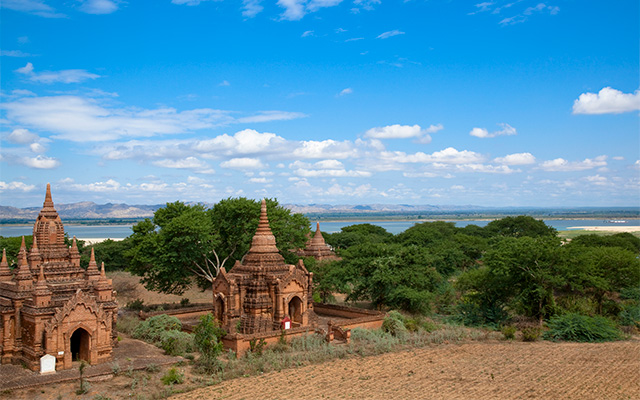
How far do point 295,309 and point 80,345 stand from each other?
10414 millimetres

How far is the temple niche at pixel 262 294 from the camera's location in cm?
2761

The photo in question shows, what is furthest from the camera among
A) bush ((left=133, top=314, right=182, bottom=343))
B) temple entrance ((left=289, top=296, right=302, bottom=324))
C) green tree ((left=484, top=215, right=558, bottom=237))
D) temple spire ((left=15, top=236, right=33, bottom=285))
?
green tree ((left=484, top=215, right=558, bottom=237))

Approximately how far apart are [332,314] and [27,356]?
1737 cm

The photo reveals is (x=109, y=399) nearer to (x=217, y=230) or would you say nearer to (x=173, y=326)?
(x=173, y=326)

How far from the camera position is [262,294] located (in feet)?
91.7

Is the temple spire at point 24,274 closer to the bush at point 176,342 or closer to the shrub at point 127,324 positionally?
the bush at point 176,342

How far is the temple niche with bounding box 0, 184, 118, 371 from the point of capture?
2183cm

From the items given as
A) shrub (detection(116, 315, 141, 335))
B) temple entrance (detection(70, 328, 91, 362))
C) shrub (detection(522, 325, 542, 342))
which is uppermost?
temple entrance (detection(70, 328, 91, 362))

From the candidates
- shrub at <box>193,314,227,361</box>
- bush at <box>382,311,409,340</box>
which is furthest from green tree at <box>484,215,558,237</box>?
shrub at <box>193,314,227,361</box>

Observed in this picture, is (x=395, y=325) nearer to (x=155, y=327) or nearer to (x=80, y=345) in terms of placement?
(x=155, y=327)

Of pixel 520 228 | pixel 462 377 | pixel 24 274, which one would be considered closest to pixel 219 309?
pixel 24 274

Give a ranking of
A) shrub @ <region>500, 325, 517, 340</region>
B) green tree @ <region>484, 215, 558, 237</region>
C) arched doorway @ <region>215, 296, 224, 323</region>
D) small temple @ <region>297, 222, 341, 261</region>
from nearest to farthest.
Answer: shrub @ <region>500, 325, 517, 340</region>
arched doorway @ <region>215, 296, 224, 323</region>
small temple @ <region>297, 222, 341, 261</region>
green tree @ <region>484, 215, 558, 237</region>

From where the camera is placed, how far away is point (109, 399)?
17.9 m

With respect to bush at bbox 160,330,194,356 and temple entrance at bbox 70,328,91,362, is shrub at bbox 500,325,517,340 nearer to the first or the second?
bush at bbox 160,330,194,356
